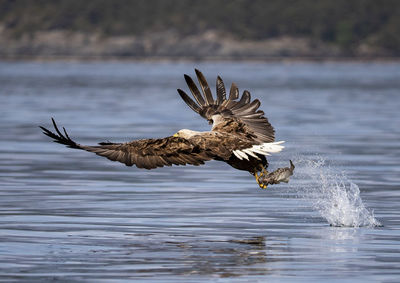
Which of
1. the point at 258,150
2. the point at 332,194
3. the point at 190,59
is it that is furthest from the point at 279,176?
the point at 190,59

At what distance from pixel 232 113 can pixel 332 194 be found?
243 cm

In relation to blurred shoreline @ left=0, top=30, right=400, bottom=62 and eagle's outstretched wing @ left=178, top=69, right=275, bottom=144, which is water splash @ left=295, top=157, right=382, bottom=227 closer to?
eagle's outstretched wing @ left=178, top=69, right=275, bottom=144

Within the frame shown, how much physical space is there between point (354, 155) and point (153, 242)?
10994 mm

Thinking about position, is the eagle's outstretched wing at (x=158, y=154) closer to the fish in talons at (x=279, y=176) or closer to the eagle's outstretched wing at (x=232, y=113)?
the fish in talons at (x=279, y=176)

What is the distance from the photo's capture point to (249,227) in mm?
14352

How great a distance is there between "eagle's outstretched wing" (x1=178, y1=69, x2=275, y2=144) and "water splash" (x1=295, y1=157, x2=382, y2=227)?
1.24m

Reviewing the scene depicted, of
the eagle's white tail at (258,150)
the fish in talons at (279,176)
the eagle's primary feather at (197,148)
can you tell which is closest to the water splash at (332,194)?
the fish in talons at (279,176)

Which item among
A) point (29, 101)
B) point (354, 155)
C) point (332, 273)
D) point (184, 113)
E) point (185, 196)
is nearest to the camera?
point (332, 273)

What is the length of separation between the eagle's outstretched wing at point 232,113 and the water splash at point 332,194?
1236 mm

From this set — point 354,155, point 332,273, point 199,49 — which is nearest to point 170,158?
point 332,273

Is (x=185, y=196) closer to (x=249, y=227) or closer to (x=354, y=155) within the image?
(x=249, y=227)

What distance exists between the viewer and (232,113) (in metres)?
15.7

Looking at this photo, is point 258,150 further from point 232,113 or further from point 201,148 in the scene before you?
point 232,113

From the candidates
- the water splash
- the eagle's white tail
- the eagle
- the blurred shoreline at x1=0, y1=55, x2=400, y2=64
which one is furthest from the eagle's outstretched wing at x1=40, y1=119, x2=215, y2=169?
the blurred shoreline at x1=0, y1=55, x2=400, y2=64
